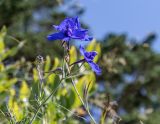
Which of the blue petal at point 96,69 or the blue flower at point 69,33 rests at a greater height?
the blue flower at point 69,33

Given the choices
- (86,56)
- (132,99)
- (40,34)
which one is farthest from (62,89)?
(132,99)

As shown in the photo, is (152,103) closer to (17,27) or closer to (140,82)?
(140,82)

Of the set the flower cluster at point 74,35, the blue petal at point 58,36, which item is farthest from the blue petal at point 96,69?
the blue petal at point 58,36

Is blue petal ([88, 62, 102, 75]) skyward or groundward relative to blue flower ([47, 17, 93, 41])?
groundward

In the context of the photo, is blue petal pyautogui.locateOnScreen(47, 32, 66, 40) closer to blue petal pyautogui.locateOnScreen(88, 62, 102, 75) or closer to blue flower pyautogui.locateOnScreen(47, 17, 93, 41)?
blue flower pyautogui.locateOnScreen(47, 17, 93, 41)

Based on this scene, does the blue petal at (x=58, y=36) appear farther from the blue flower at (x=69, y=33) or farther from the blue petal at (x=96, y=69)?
the blue petal at (x=96, y=69)

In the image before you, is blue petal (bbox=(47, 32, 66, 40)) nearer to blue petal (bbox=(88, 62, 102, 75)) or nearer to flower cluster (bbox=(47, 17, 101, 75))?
flower cluster (bbox=(47, 17, 101, 75))

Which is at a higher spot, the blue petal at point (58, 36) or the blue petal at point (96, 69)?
the blue petal at point (58, 36)

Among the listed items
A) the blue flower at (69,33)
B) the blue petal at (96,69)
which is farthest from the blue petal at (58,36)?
the blue petal at (96,69)

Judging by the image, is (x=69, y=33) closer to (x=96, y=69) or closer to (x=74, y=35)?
(x=74, y=35)

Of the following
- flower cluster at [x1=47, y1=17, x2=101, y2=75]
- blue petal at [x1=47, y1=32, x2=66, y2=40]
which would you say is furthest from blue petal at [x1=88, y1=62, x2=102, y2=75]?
blue petal at [x1=47, y1=32, x2=66, y2=40]

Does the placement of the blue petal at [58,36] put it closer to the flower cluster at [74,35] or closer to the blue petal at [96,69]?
the flower cluster at [74,35]

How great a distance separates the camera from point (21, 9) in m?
13.1

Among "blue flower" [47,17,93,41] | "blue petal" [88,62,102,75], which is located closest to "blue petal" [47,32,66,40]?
"blue flower" [47,17,93,41]
